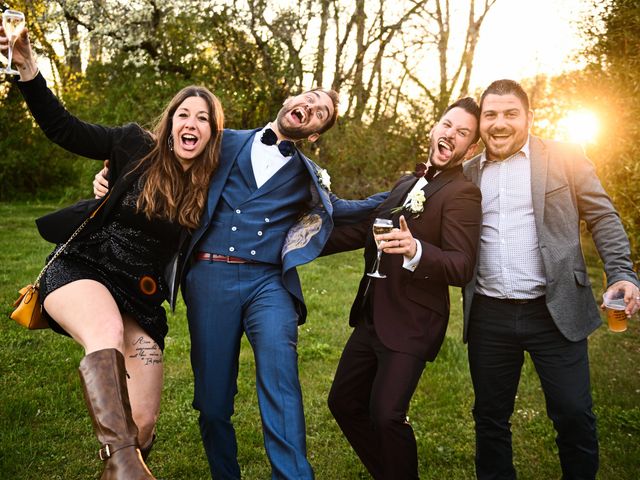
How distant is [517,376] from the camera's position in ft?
12.2

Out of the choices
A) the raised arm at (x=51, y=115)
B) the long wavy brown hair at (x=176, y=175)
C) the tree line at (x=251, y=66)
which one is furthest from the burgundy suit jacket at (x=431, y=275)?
the tree line at (x=251, y=66)

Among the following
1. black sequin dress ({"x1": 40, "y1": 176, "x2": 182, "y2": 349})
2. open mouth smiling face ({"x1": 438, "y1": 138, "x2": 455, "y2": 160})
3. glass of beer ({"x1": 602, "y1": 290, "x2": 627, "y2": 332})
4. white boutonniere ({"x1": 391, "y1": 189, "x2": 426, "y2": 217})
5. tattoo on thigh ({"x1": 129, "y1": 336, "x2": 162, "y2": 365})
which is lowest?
tattoo on thigh ({"x1": 129, "y1": 336, "x2": 162, "y2": 365})

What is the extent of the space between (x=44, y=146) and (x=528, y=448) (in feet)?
73.6

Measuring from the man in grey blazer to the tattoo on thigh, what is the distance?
77.8 inches

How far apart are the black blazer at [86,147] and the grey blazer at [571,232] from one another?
86.7 inches

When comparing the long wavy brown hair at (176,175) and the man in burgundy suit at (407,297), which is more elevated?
the long wavy brown hair at (176,175)

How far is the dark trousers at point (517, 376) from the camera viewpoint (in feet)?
11.2

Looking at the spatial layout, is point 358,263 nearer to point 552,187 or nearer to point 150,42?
point 150,42

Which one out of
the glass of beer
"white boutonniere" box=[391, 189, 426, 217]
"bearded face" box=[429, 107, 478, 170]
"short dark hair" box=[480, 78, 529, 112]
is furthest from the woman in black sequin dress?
the glass of beer

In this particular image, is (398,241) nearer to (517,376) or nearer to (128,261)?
(517,376)

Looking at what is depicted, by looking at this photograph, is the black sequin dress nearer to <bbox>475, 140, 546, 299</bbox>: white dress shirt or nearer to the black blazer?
the black blazer

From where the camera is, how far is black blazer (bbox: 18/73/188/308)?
3.20 metres

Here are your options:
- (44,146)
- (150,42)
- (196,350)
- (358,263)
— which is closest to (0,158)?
(44,146)

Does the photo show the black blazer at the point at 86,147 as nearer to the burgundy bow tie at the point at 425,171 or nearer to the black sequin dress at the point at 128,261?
the black sequin dress at the point at 128,261
